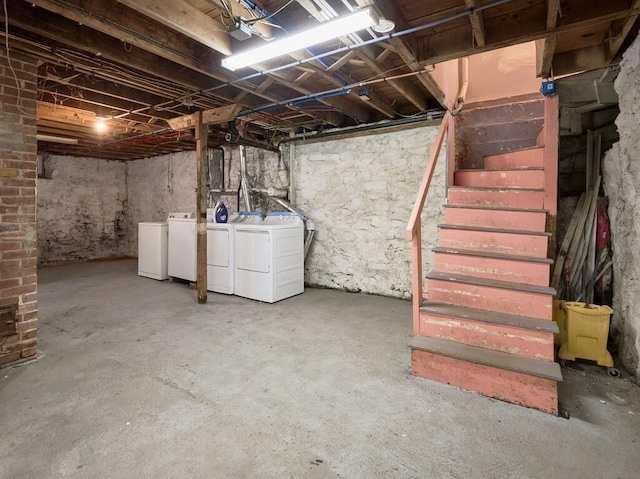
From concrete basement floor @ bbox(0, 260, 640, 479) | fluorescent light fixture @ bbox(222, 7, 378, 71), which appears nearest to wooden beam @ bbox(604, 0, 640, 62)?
fluorescent light fixture @ bbox(222, 7, 378, 71)

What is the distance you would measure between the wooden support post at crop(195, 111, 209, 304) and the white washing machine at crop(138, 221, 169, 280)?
5.97 feet

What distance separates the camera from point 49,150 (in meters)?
6.99

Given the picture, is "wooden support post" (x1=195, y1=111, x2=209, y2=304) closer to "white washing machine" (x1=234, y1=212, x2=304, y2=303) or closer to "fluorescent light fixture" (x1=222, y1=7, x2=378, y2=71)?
"white washing machine" (x1=234, y1=212, x2=304, y2=303)

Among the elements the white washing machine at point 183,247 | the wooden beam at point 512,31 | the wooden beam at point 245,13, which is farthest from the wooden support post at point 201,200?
the wooden beam at point 512,31

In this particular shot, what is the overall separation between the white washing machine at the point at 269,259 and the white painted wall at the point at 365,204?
541 mm

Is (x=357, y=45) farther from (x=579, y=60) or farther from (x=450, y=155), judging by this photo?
(x=579, y=60)

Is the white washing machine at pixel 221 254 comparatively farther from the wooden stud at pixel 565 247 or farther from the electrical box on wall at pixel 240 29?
the wooden stud at pixel 565 247

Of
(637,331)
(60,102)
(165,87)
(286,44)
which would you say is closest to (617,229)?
(637,331)

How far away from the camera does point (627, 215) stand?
101 inches

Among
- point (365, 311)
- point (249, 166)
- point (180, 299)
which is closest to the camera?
point (365, 311)

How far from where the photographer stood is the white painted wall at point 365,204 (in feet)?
14.4

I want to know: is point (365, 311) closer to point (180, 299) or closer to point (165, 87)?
point (180, 299)

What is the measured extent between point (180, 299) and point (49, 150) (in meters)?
5.35

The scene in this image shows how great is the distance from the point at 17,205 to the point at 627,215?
4.74m
